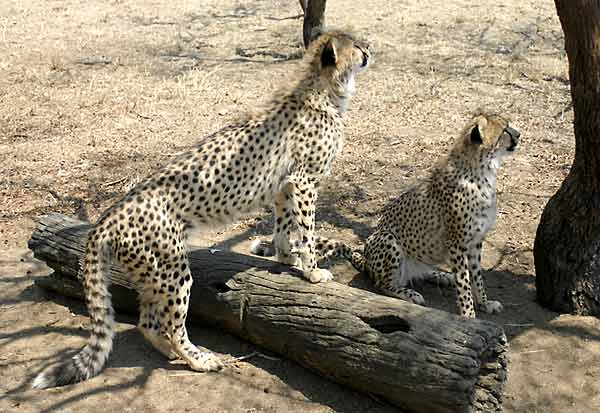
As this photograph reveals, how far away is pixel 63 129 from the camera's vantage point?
7.43 meters

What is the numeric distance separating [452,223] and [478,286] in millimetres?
467

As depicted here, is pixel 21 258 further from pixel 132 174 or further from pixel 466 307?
pixel 466 307

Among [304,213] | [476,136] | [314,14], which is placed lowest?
[304,213]

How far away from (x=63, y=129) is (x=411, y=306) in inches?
201

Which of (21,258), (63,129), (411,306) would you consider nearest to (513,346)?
(411,306)

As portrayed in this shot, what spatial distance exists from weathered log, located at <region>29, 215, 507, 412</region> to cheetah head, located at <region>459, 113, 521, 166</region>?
1223 millimetres

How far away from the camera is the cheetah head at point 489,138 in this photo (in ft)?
14.0

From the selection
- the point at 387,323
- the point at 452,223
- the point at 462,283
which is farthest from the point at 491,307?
the point at 387,323

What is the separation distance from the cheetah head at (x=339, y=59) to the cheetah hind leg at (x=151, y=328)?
5.28ft

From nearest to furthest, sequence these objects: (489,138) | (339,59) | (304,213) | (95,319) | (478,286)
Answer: (95,319) < (304,213) < (339,59) < (489,138) < (478,286)


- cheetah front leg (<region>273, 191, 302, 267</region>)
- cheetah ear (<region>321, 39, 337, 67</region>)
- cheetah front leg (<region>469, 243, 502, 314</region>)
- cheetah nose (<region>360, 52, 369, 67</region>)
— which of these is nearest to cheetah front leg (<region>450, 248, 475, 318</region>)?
cheetah front leg (<region>469, 243, 502, 314</region>)

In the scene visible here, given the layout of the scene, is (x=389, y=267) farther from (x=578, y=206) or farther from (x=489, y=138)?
(x=578, y=206)

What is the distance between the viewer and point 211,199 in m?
3.79

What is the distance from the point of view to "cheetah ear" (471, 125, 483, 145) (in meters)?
4.25
